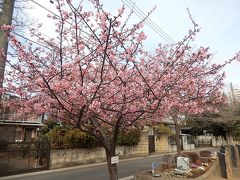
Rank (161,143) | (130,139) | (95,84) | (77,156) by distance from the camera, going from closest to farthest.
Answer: (95,84), (77,156), (130,139), (161,143)

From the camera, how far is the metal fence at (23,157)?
11887 millimetres

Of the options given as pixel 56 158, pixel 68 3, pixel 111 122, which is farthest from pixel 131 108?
pixel 56 158

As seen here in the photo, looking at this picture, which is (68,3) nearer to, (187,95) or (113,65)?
(113,65)

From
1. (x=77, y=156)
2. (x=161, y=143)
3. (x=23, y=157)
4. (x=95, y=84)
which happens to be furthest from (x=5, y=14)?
(x=161, y=143)

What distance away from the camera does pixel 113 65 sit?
18.6 feet

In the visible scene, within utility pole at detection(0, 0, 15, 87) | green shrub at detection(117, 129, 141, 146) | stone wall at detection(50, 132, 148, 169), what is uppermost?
utility pole at detection(0, 0, 15, 87)

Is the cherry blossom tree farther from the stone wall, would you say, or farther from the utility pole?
the stone wall

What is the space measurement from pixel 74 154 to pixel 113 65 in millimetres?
11702

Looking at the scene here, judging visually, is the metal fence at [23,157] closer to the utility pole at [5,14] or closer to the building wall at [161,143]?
the utility pole at [5,14]

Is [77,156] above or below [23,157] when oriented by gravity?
below

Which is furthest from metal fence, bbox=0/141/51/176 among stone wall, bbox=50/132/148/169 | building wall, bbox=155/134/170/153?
building wall, bbox=155/134/170/153

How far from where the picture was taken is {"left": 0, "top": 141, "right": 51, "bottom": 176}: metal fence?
1189cm

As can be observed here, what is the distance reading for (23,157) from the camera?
12867 mm

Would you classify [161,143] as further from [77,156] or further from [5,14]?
[5,14]
